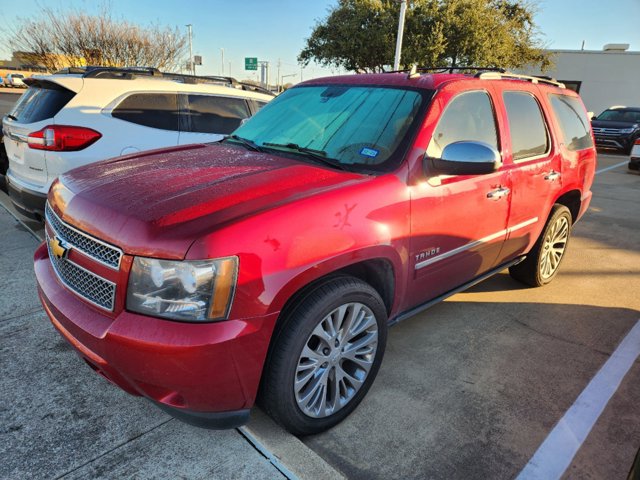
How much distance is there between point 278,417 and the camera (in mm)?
2125

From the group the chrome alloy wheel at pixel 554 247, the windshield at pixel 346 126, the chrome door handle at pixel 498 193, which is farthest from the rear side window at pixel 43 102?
the chrome alloy wheel at pixel 554 247

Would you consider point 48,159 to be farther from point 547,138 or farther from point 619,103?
point 619,103

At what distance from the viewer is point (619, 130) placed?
16984 mm

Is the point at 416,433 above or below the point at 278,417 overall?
below

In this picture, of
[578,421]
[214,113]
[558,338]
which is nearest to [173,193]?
[578,421]

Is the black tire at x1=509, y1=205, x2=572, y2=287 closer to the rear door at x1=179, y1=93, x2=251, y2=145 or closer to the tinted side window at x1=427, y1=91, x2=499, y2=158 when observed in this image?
the tinted side window at x1=427, y1=91, x2=499, y2=158

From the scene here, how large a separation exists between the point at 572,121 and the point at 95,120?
4506 millimetres

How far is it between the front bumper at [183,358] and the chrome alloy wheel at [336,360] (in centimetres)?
28

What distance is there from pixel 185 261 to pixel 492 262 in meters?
2.47

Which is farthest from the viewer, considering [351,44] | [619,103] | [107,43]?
[619,103]

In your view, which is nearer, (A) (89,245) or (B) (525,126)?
(A) (89,245)

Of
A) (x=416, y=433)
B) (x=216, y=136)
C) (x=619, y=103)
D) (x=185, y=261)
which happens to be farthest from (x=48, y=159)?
(x=619, y=103)

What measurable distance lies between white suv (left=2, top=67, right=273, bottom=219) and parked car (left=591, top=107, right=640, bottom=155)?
1679 centimetres

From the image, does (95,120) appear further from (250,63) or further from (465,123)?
(250,63)
